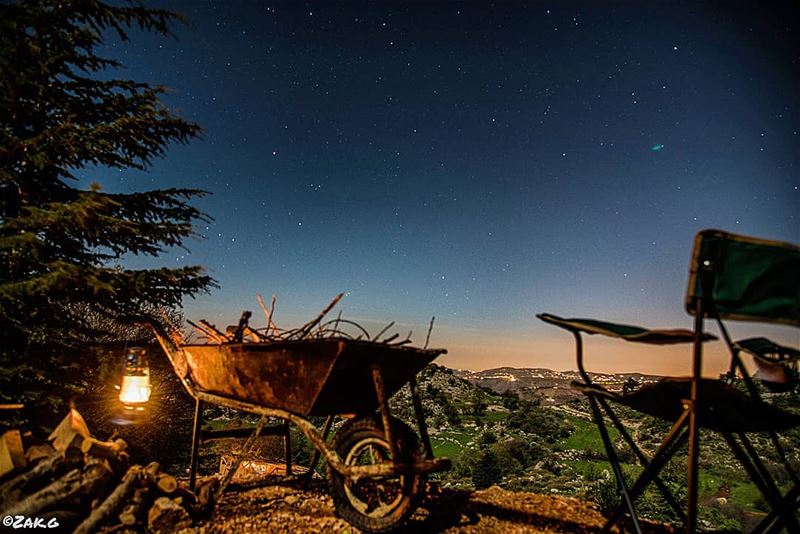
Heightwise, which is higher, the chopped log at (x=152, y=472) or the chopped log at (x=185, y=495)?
the chopped log at (x=152, y=472)

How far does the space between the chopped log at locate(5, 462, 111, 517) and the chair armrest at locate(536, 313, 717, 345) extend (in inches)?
177

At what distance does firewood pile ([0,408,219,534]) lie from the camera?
11.2ft

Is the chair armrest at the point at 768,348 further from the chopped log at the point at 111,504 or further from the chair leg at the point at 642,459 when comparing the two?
the chopped log at the point at 111,504

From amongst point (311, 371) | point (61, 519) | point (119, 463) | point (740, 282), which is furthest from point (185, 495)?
point (740, 282)

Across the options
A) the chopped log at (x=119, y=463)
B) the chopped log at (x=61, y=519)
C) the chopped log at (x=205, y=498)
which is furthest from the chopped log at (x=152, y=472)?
the chopped log at (x=61, y=519)

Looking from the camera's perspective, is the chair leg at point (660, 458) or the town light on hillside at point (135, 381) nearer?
the chair leg at point (660, 458)

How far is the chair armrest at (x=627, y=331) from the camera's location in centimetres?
244

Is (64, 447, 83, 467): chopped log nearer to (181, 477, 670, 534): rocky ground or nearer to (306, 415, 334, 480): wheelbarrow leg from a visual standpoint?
(181, 477, 670, 534): rocky ground

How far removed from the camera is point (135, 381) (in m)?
4.43

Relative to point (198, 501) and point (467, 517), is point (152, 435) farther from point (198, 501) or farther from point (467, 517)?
point (467, 517)

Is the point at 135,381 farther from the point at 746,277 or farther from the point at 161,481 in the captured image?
the point at 746,277

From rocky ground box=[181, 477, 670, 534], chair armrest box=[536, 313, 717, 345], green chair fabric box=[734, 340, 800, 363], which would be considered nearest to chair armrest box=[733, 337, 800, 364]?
green chair fabric box=[734, 340, 800, 363]

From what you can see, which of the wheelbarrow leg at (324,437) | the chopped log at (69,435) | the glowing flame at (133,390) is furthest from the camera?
the glowing flame at (133,390)

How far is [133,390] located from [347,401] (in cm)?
261
